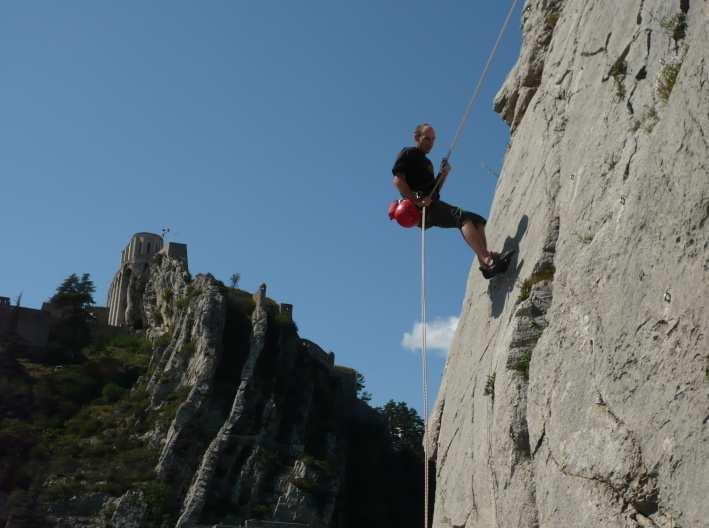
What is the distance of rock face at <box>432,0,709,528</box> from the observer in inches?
170

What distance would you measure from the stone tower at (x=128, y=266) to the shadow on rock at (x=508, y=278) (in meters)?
104

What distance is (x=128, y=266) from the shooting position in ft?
376

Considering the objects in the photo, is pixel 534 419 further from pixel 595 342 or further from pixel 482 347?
pixel 482 347

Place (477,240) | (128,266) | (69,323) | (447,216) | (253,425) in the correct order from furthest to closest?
(128,266) < (69,323) < (253,425) < (447,216) < (477,240)

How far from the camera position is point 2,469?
2943 inches

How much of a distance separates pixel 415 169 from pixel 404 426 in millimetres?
101995

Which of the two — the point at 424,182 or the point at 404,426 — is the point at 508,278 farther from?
the point at 404,426

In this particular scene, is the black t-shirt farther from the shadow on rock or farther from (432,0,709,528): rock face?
the shadow on rock

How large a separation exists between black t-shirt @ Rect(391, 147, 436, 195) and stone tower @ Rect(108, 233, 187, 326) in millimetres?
103168

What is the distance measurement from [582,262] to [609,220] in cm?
34

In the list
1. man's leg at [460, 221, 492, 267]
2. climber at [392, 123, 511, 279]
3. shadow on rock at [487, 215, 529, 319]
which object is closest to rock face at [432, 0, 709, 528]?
shadow on rock at [487, 215, 529, 319]

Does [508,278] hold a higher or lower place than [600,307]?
higher

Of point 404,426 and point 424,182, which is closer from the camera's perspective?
point 424,182

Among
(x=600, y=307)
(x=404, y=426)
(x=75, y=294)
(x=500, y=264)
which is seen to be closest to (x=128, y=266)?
(x=75, y=294)
